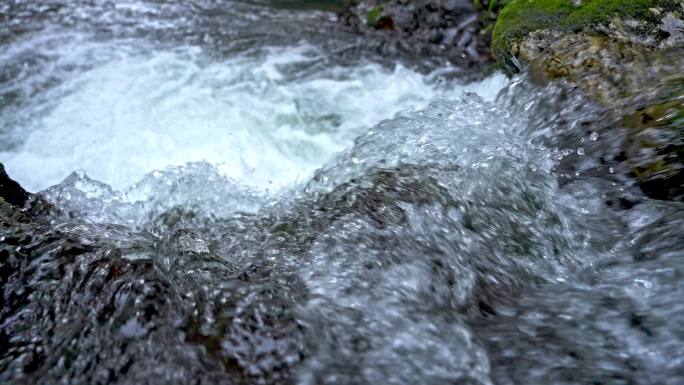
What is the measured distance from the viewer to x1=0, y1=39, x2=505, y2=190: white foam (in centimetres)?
441

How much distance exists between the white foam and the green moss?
1.98 ft

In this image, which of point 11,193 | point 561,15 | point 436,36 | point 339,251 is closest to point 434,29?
point 436,36

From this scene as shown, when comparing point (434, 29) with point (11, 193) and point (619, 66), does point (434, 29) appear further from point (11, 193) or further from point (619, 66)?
point (11, 193)

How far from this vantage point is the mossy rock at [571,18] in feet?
13.4

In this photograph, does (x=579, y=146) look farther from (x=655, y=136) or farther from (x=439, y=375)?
(x=439, y=375)

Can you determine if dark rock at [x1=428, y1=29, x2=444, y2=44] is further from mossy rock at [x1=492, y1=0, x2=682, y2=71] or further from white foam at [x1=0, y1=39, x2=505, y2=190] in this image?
mossy rock at [x1=492, y1=0, x2=682, y2=71]

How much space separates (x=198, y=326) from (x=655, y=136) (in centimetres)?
284

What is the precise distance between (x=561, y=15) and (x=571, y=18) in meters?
0.12

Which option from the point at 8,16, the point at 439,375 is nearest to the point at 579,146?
the point at 439,375

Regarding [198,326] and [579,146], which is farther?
[579,146]

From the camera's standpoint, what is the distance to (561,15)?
4520 mm

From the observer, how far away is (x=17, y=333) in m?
2.00

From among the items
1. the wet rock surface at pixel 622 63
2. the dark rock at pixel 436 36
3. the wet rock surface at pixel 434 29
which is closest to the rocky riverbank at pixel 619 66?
the wet rock surface at pixel 622 63

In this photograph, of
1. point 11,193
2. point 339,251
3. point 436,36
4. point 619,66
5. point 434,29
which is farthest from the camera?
point 434,29
